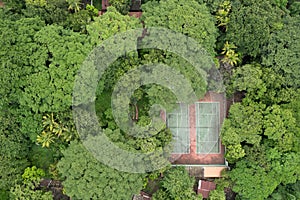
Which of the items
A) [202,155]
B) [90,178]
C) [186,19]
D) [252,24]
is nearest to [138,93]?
[186,19]

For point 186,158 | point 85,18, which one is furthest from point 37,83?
point 186,158

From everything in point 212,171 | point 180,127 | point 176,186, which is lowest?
point 176,186

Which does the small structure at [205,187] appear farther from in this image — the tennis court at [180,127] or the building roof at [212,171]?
the tennis court at [180,127]

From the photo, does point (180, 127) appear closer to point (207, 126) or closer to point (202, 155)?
point (207, 126)

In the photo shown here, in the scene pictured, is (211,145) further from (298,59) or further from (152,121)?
(298,59)

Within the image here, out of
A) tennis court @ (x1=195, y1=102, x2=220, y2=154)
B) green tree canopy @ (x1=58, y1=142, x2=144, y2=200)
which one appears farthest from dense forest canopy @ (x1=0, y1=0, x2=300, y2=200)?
tennis court @ (x1=195, y1=102, x2=220, y2=154)

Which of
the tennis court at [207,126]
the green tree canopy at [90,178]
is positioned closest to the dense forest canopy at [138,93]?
the green tree canopy at [90,178]
